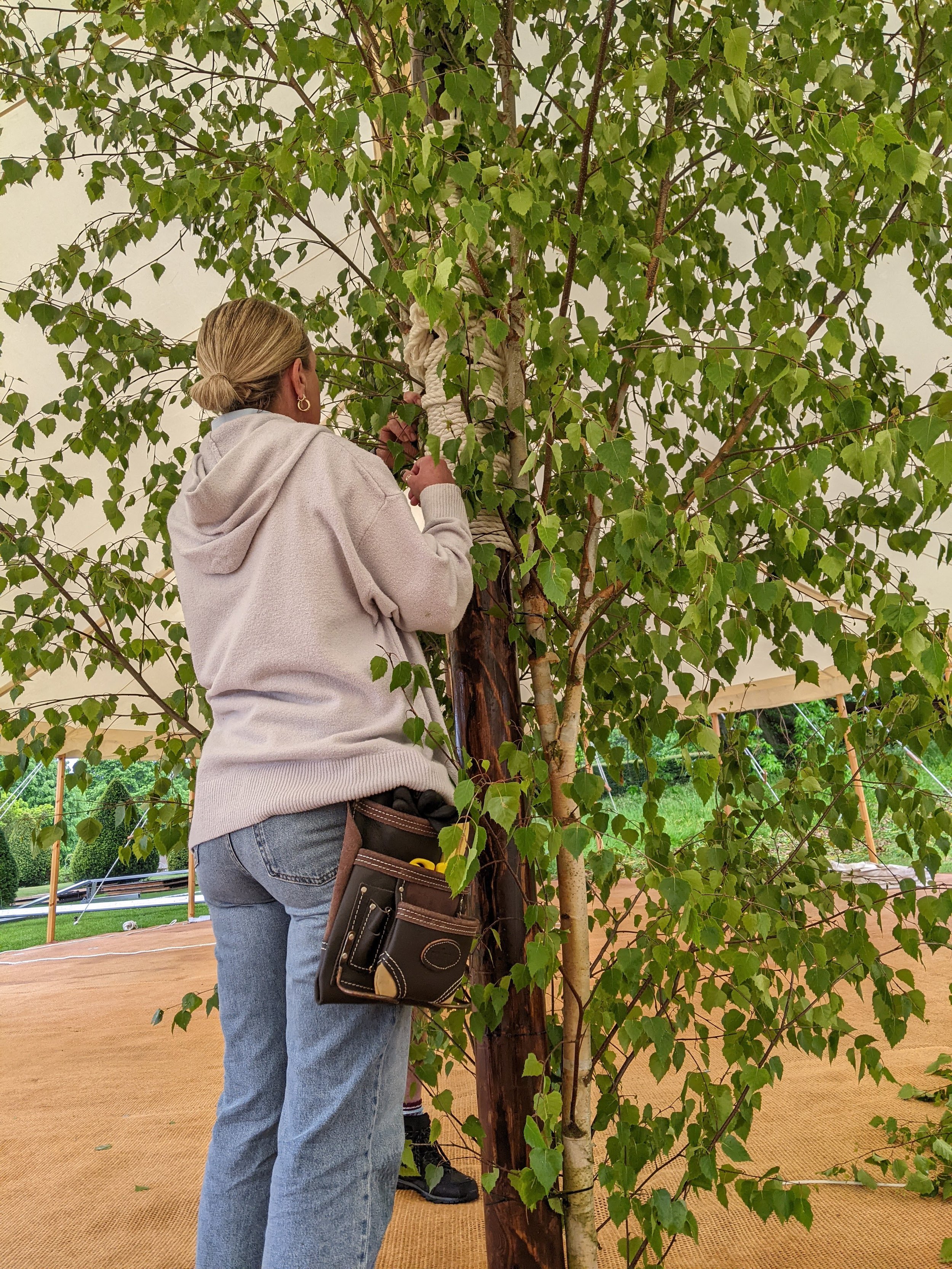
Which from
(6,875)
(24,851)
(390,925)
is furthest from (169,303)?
(24,851)

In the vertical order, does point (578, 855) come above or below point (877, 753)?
below

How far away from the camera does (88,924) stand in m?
10.6

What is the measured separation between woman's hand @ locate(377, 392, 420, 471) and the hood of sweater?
0.26 m

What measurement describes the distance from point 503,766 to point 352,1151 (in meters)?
0.51

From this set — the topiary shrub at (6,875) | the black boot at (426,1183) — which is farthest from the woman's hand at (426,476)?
the topiary shrub at (6,875)

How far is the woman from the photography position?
918mm

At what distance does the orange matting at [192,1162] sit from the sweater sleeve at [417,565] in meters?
1.31

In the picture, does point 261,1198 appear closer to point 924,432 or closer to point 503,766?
point 503,766

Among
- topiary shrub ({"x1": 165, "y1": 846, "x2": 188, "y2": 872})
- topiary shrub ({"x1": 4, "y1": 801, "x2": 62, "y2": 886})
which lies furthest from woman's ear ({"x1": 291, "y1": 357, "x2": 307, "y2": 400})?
topiary shrub ({"x1": 4, "y1": 801, "x2": 62, "y2": 886})

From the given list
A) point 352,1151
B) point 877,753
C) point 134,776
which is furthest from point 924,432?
point 134,776

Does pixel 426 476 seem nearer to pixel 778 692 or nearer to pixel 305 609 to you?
pixel 305 609

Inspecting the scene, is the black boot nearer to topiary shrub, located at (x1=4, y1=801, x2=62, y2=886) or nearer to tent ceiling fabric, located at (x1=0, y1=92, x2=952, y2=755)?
tent ceiling fabric, located at (x1=0, y1=92, x2=952, y2=755)

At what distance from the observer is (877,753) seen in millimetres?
1358

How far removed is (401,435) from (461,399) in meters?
0.14
